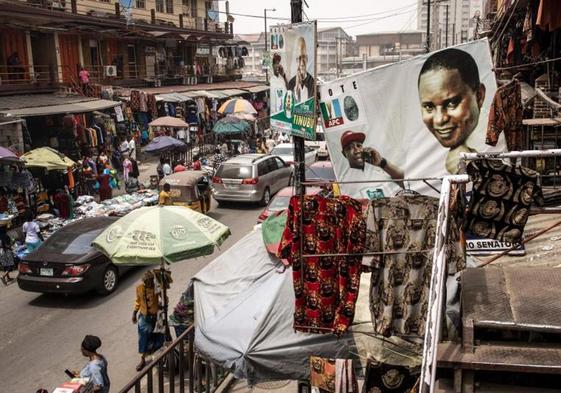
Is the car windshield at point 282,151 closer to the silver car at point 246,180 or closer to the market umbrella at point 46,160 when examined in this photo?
the silver car at point 246,180

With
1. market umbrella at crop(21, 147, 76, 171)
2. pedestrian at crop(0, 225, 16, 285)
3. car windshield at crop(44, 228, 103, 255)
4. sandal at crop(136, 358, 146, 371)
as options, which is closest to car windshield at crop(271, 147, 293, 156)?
market umbrella at crop(21, 147, 76, 171)

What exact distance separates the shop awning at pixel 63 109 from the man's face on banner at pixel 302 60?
15.5m

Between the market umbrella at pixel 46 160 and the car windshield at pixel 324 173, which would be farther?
the car windshield at pixel 324 173

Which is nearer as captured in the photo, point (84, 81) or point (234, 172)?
point (234, 172)

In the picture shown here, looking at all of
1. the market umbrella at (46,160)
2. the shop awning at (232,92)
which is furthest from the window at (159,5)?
the market umbrella at (46,160)

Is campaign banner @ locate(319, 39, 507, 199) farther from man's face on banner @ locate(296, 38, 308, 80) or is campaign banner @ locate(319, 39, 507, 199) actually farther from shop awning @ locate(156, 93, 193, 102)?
shop awning @ locate(156, 93, 193, 102)

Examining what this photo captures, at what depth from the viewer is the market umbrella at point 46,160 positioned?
1853cm

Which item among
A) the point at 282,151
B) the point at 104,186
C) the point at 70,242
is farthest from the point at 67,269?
the point at 282,151

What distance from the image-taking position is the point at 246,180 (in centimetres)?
2108

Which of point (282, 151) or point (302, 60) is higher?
point (302, 60)

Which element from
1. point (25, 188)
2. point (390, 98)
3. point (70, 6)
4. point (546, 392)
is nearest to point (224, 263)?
point (390, 98)

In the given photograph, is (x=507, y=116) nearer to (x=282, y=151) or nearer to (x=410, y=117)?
(x=410, y=117)

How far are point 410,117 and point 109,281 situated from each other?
8.77m

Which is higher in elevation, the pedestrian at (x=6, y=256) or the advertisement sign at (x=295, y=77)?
the advertisement sign at (x=295, y=77)
